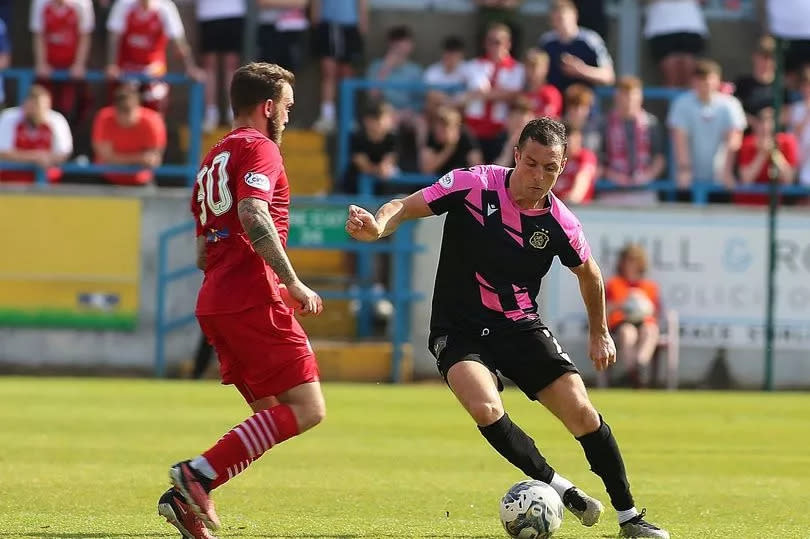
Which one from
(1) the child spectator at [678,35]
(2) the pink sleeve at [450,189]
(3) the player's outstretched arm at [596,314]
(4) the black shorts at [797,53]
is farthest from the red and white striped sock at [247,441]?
(1) the child spectator at [678,35]

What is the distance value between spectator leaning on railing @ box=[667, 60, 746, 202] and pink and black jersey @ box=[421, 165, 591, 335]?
39.0 feet

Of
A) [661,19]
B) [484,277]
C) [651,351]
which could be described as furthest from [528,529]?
[661,19]

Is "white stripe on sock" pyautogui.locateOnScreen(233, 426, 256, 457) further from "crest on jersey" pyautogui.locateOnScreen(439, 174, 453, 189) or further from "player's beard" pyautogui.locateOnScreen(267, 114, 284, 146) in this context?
"crest on jersey" pyautogui.locateOnScreen(439, 174, 453, 189)

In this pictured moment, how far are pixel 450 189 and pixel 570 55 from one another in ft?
40.1

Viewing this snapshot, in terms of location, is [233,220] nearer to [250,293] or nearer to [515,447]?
[250,293]

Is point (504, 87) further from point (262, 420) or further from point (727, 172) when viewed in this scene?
point (262, 420)

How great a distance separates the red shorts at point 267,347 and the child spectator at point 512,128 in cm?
1126

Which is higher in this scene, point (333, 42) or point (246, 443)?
point (333, 42)

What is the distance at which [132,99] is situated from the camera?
19.2 metres

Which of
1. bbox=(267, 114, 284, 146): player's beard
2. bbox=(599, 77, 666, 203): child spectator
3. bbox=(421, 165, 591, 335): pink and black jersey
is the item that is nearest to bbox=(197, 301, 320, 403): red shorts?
bbox=(267, 114, 284, 146): player's beard

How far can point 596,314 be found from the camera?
8.24 m

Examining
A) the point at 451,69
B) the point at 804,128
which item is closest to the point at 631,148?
the point at 804,128

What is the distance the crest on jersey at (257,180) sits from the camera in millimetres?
7316

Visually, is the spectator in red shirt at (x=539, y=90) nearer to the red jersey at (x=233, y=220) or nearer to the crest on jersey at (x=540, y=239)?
the crest on jersey at (x=540, y=239)
